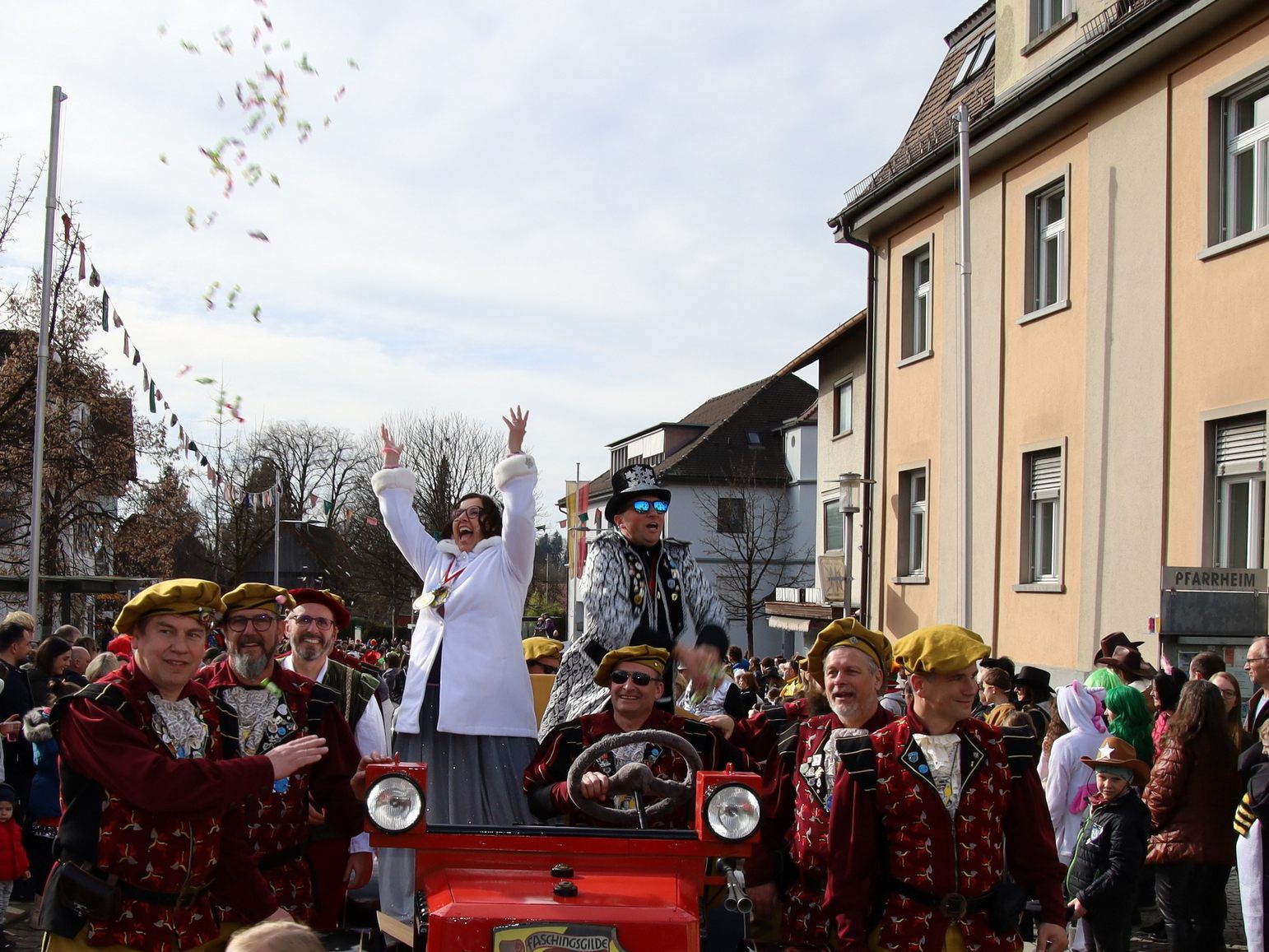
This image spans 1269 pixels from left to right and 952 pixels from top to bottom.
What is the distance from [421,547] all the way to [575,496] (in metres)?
35.0

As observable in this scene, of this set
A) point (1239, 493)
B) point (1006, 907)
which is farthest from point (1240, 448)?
point (1006, 907)

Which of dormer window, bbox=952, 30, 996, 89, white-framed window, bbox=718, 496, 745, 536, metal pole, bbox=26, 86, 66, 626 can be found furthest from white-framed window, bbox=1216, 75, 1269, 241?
white-framed window, bbox=718, 496, 745, 536

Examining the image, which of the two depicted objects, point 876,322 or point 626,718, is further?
point 876,322

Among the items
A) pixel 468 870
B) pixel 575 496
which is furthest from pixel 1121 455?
pixel 575 496

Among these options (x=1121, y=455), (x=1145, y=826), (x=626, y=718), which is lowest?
(x=1145, y=826)

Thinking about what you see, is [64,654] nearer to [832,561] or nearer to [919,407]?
[919,407]

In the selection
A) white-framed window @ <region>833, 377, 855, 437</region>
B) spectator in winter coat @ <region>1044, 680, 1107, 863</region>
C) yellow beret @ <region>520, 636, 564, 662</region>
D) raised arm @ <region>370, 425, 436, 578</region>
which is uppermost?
white-framed window @ <region>833, 377, 855, 437</region>

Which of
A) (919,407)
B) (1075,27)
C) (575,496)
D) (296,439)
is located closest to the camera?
(1075,27)

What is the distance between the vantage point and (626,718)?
511cm

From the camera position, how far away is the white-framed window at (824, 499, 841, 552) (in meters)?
28.9

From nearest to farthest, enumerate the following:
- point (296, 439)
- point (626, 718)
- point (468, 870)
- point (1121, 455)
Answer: point (468, 870) → point (626, 718) → point (1121, 455) → point (296, 439)

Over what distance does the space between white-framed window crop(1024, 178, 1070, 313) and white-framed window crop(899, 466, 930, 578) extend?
403 cm

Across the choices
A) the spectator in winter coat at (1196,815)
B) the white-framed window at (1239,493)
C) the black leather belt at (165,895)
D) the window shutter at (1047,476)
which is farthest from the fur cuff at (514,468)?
the window shutter at (1047,476)

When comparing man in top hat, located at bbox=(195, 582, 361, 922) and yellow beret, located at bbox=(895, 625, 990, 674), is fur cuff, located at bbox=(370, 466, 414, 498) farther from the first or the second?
yellow beret, located at bbox=(895, 625, 990, 674)
